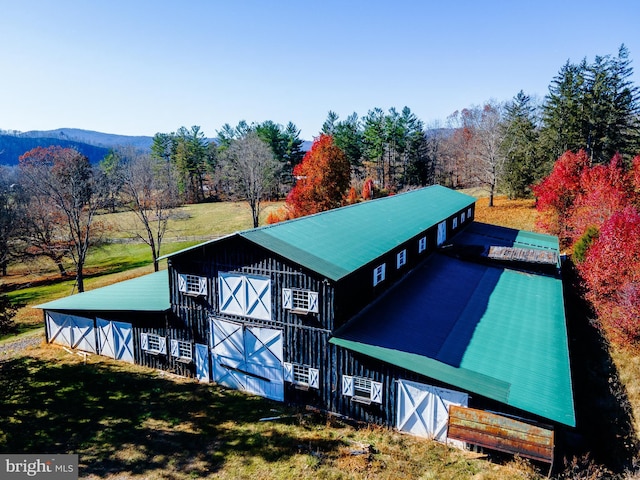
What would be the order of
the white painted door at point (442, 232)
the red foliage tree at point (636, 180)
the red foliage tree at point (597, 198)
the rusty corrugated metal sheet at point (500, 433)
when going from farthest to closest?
the red foliage tree at point (636, 180), the white painted door at point (442, 232), the red foliage tree at point (597, 198), the rusty corrugated metal sheet at point (500, 433)

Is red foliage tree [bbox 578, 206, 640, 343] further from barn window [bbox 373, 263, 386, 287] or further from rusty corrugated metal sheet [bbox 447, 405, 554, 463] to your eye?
barn window [bbox 373, 263, 386, 287]

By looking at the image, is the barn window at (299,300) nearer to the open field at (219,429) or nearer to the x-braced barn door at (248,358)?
the x-braced barn door at (248,358)

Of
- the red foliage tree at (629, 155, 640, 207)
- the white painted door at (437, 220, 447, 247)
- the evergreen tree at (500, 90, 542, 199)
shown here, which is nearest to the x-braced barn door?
the white painted door at (437, 220, 447, 247)

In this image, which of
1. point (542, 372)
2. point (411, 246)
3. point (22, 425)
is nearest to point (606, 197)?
point (411, 246)

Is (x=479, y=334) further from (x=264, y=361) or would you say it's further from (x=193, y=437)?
(x=193, y=437)

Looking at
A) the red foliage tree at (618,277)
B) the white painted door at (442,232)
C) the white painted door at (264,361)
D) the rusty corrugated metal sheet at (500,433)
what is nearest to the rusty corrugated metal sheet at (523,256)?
the red foliage tree at (618,277)

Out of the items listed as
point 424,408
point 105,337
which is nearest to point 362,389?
point 424,408

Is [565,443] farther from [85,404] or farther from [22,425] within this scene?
[22,425]
